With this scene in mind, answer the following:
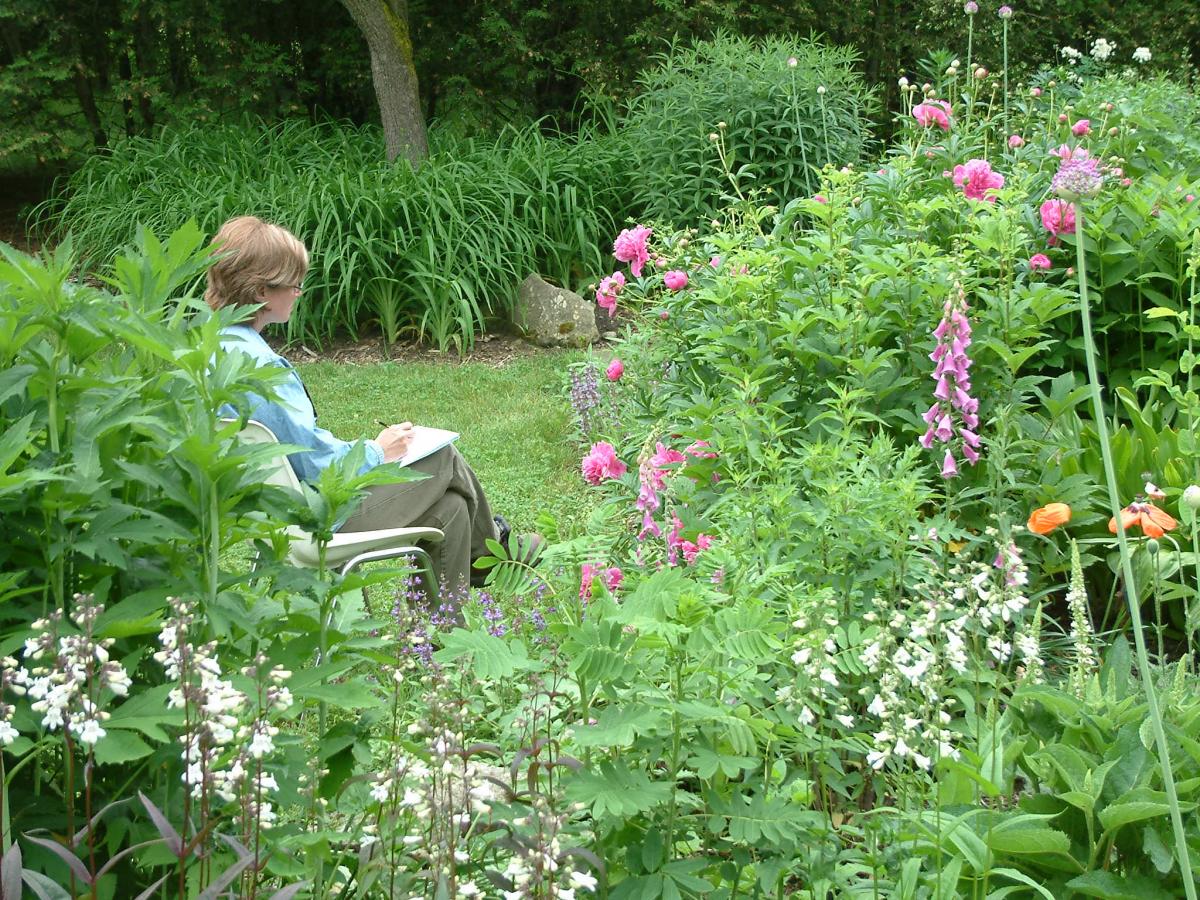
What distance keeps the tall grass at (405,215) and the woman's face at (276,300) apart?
412 cm

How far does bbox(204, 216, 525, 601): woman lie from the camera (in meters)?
3.68

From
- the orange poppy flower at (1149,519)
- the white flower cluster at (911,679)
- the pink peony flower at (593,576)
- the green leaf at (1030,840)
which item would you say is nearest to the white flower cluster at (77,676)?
the pink peony flower at (593,576)

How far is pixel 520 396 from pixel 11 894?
5985 millimetres

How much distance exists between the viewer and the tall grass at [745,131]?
8547 mm

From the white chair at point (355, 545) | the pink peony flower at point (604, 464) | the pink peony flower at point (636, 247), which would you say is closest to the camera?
the white chair at point (355, 545)

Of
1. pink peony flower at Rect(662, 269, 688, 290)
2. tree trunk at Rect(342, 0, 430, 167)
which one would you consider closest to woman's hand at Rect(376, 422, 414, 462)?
pink peony flower at Rect(662, 269, 688, 290)

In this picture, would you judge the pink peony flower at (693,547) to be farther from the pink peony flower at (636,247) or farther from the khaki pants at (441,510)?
the pink peony flower at (636,247)

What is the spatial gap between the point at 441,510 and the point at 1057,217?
2144 millimetres

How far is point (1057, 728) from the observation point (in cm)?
224

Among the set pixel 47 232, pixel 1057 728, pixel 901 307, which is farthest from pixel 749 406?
pixel 47 232

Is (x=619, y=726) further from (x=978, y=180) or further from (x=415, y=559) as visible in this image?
(x=978, y=180)

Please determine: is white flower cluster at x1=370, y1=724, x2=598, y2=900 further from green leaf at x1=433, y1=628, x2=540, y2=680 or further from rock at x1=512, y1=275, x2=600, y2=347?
rock at x1=512, y1=275, x2=600, y2=347

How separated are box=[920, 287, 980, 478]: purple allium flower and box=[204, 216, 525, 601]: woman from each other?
4.62ft

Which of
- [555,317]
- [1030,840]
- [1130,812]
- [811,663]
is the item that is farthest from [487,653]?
[555,317]
